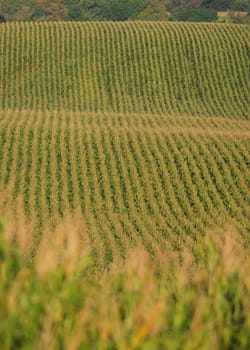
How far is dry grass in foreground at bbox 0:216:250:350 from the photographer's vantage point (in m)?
2.61

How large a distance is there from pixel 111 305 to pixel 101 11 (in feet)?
273

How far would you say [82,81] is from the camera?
3022 centimetres

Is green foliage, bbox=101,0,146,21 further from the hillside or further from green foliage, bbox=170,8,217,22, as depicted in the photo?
the hillside

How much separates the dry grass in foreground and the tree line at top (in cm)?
7439

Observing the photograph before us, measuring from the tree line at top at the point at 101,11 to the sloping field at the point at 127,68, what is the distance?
139ft

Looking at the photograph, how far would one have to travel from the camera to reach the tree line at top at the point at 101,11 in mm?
76000

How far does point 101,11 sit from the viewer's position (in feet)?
270

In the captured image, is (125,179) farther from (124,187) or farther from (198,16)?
(198,16)

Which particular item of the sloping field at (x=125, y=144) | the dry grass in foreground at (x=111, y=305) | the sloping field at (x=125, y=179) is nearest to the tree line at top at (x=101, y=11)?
the sloping field at (x=125, y=144)

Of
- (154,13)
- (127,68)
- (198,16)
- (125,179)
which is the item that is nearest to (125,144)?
(125,179)

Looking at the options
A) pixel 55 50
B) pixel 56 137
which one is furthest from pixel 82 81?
pixel 56 137

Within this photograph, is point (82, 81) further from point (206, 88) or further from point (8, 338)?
point (8, 338)

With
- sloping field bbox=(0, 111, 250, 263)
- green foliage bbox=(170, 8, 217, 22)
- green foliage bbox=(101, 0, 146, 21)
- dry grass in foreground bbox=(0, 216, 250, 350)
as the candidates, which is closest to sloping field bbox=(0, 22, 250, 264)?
sloping field bbox=(0, 111, 250, 263)

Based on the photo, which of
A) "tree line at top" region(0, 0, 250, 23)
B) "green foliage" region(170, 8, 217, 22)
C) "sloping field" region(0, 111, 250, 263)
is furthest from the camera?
"green foliage" region(170, 8, 217, 22)
